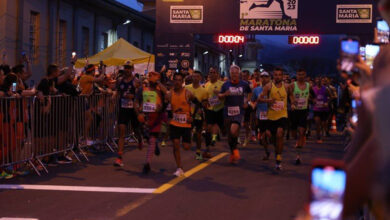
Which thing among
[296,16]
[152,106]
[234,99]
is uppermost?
[296,16]

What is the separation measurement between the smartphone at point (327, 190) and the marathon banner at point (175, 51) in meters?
25.4

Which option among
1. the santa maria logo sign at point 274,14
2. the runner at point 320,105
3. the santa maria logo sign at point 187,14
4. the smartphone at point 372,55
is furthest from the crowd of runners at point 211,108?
the santa maria logo sign at point 187,14

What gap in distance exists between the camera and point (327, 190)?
1735 mm

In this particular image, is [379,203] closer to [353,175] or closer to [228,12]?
[353,175]

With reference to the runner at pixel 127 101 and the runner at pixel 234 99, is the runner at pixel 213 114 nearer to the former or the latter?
the runner at pixel 234 99

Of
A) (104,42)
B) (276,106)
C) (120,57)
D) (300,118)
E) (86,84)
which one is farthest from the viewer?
(104,42)

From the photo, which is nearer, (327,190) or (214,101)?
(327,190)

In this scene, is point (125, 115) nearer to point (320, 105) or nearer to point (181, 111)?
point (181, 111)

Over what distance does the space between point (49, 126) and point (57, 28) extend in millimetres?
16385

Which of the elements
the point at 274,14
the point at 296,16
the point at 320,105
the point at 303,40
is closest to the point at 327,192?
the point at 320,105

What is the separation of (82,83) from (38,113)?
123 inches

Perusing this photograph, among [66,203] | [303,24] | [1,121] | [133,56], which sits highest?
[303,24]

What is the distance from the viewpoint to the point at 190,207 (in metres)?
8.09

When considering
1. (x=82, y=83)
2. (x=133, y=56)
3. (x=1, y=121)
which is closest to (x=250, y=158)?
(x=82, y=83)
